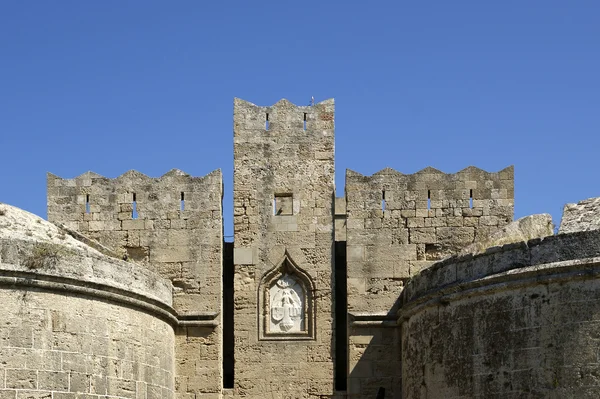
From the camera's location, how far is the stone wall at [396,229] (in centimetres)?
1719

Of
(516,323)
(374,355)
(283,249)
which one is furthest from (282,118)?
(516,323)

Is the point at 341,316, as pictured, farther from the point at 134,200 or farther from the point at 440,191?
the point at 134,200

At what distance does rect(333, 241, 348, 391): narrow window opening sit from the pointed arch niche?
52cm

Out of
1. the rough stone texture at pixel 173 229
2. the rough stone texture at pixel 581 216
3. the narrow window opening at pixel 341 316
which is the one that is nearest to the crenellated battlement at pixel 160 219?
the rough stone texture at pixel 173 229

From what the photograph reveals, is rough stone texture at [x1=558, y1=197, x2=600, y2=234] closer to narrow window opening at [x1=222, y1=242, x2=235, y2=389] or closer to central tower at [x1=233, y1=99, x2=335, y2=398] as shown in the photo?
central tower at [x1=233, y1=99, x2=335, y2=398]

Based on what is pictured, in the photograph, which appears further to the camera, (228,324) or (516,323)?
(228,324)

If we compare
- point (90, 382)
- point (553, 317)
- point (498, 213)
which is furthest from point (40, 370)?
point (498, 213)

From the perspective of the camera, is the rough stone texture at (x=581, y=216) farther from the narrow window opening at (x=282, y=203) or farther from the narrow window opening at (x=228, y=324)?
the narrow window opening at (x=228, y=324)

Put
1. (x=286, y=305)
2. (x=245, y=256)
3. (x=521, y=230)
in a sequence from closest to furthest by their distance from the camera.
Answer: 1. (x=521, y=230)
2. (x=286, y=305)
3. (x=245, y=256)

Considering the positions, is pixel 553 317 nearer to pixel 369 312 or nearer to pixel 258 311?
pixel 369 312

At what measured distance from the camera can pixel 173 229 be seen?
17719 millimetres

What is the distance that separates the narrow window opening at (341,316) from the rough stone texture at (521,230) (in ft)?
6.91

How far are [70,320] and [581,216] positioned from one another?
6.70 meters

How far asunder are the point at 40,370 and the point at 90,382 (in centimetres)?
73
